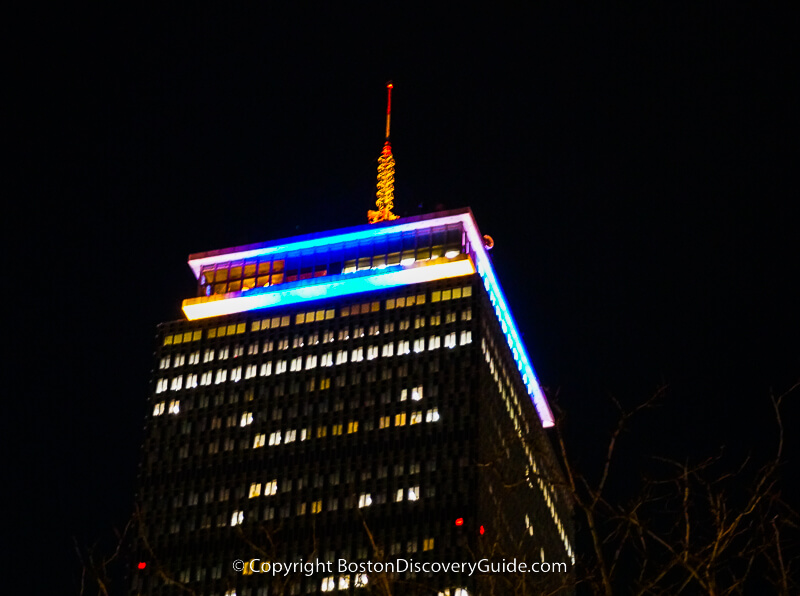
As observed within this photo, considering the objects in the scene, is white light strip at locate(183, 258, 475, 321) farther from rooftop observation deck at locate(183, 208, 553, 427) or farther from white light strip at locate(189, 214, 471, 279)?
white light strip at locate(189, 214, 471, 279)

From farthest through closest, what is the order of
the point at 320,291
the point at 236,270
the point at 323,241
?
the point at 236,270, the point at 323,241, the point at 320,291

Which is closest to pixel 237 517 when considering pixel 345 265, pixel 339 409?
pixel 339 409

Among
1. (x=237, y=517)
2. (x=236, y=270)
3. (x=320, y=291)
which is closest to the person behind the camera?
(x=237, y=517)

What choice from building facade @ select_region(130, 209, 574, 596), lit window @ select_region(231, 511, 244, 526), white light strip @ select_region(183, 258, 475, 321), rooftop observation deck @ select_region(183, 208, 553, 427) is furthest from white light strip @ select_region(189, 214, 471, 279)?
lit window @ select_region(231, 511, 244, 526)

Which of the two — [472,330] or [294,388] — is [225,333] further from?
[472,330]

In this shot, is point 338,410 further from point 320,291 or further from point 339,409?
point 320,291

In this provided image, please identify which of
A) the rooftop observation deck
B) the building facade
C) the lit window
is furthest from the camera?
the rooftop observation deck

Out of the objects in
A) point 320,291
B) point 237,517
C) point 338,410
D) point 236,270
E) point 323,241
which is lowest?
point 237,517

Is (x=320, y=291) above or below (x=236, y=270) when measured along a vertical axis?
below

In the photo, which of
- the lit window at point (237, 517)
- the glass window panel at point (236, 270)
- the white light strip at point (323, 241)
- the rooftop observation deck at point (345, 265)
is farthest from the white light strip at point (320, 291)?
the lit window at point (237, 517)

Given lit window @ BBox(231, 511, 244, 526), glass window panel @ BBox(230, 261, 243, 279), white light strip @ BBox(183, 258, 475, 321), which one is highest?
glass window panel @ BBox(230, 261, 243, 279)

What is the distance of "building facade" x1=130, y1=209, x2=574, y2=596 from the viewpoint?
543 feet

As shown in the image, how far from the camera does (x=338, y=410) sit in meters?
178

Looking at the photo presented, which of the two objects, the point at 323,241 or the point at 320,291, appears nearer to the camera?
the point at 320,291
